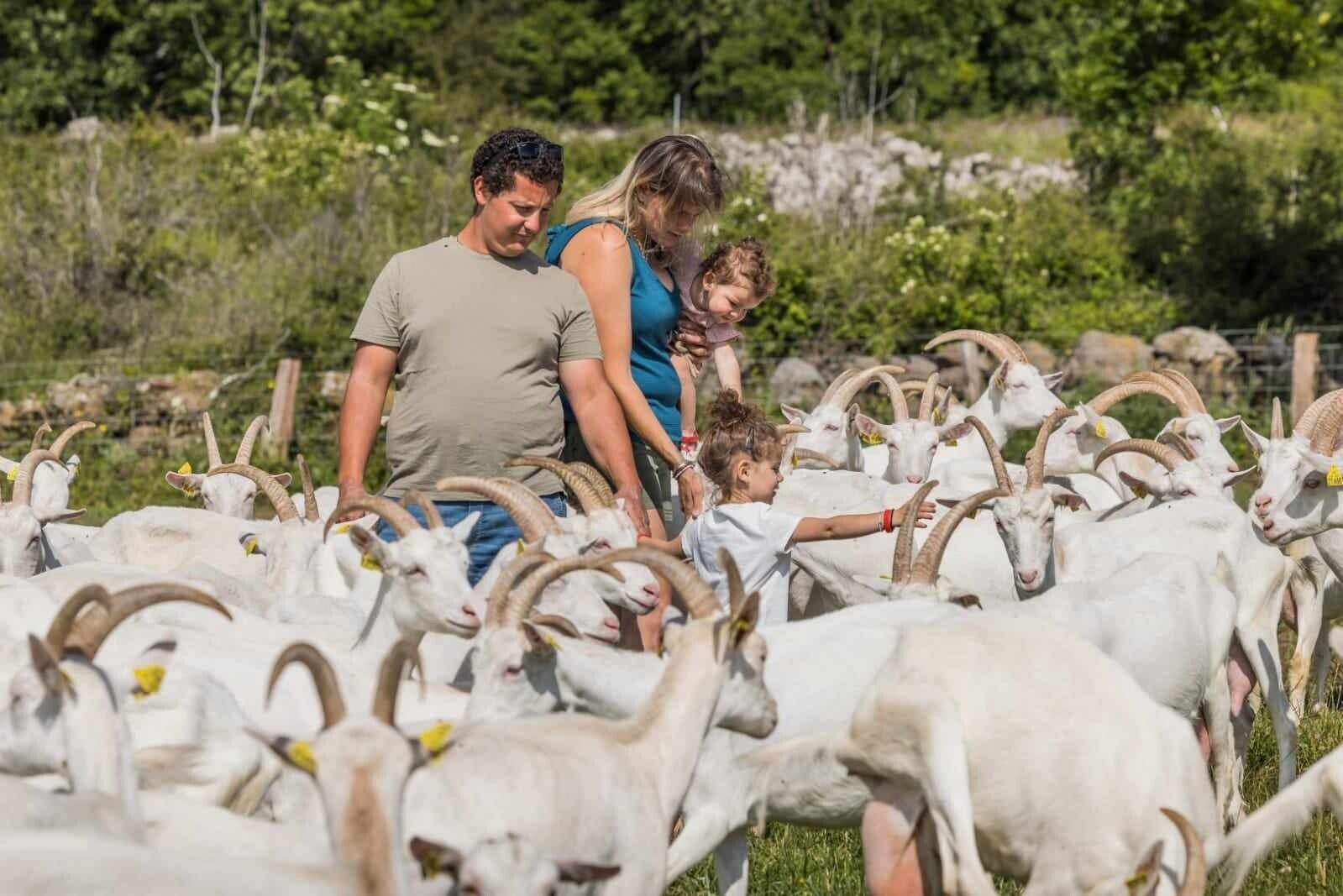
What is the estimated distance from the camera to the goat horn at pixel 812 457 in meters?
9.13

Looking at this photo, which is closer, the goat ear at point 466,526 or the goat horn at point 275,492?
the goat ear at point 466,526

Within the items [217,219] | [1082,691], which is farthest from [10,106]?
[1082,691]

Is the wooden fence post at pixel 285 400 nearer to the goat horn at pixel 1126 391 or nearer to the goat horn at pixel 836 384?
the goat horn at pixel 836 384

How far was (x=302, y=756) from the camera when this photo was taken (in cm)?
329

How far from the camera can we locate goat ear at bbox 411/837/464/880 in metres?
3.44

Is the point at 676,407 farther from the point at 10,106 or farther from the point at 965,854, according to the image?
the point at 10,106

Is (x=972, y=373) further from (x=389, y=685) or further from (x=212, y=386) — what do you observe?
(x=389, y=685)

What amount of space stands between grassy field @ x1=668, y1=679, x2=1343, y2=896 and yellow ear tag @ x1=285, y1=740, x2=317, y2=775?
7.41 feet

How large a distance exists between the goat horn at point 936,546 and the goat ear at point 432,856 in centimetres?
238

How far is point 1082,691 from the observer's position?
13.8 feet

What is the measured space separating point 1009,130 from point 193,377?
15601mm

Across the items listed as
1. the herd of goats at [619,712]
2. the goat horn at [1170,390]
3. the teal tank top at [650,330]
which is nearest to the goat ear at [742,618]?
the herd of goats at [619,712]

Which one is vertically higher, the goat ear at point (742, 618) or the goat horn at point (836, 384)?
the goat ear at point (742, 618)

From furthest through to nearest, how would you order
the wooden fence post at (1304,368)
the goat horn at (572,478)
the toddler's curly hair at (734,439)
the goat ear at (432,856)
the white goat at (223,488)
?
the wooden fence post at (1304,368), the white goat at (223,488), the toddler's curly hair at (734,439), the goat horn at (572,478), the goat ear at (432,856)
